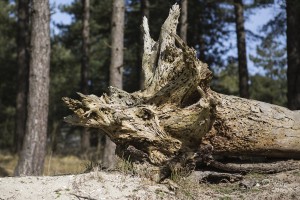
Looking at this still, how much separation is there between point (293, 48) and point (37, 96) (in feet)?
23.4

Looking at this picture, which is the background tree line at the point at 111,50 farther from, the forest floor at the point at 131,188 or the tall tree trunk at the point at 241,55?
the forest floor at the point at 131,188

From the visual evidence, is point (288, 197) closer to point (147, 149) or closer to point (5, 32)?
point (147, 149)

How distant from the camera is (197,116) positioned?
561cm

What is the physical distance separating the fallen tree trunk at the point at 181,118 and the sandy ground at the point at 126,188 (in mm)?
419

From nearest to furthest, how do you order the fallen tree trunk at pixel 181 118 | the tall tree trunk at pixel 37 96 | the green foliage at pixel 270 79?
the fallen tree trunk at pixel 181 118
the tall tree trunk at pixel 37 96
the green foliage at pixel 270 79

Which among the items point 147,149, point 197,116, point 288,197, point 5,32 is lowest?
point 288,197

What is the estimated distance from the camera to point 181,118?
18.8 feet

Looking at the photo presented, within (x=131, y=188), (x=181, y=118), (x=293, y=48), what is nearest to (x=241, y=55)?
(x=293, y=48)

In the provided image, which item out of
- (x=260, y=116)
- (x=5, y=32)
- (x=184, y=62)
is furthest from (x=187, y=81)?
(x=5, y=32)

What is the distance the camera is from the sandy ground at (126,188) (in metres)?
5.11

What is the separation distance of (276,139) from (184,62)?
180 centimetres

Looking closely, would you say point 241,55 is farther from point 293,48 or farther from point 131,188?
point 131,188

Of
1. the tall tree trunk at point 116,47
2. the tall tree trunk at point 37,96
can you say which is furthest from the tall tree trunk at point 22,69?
the tall tree trunk at point 37,96

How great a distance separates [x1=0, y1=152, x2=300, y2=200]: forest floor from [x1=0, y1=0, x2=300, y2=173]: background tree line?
3.78 m
